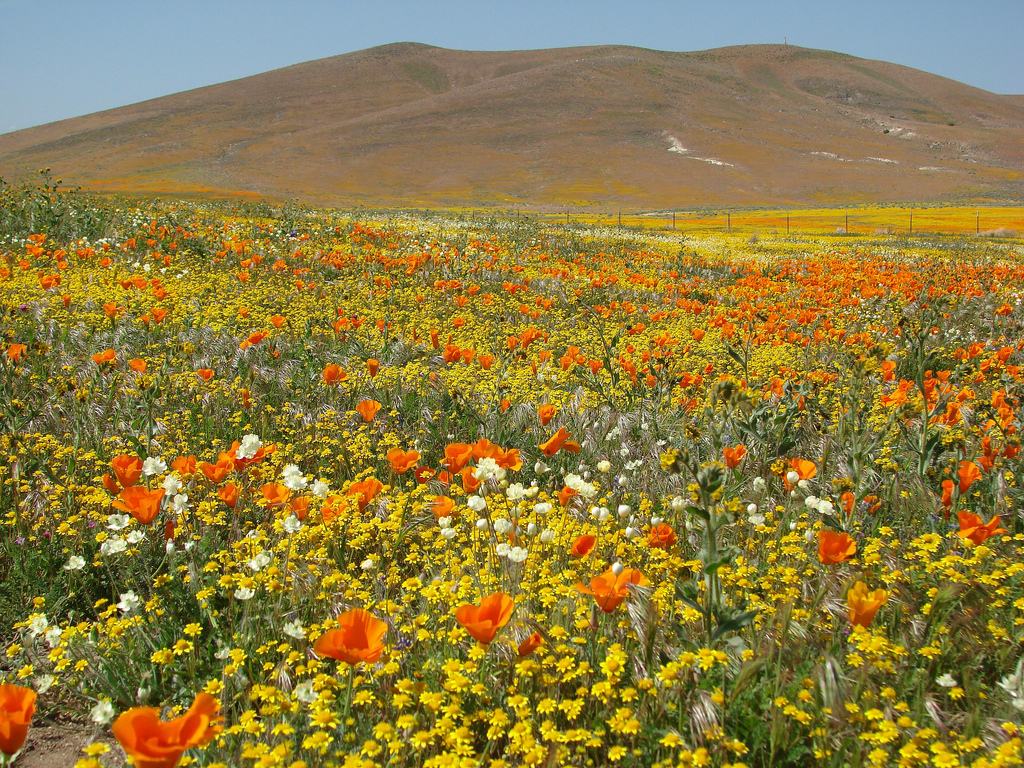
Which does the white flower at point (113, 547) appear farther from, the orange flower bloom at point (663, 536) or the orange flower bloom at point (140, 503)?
the orange flower bloom at point (663, 536)

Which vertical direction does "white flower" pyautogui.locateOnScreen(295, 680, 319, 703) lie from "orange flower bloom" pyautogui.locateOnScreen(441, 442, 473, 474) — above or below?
below

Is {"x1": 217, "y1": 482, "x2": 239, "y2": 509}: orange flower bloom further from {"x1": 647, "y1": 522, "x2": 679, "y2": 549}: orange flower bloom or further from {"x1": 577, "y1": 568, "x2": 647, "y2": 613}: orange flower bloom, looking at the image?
{"x1": 647, "y1": 522, "x2": 679, "y2": 549}: orange flower bloom

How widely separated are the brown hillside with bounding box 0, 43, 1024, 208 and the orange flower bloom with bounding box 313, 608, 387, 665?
56005mm

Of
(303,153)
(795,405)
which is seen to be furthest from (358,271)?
(303,153)

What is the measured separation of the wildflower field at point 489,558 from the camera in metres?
1.62

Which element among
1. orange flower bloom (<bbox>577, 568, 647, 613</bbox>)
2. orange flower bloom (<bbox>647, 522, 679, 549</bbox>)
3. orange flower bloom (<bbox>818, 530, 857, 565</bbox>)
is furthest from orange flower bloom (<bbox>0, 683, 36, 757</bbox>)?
orange flower bloom (<bbox>818, 530, 857, 565</bbox>)

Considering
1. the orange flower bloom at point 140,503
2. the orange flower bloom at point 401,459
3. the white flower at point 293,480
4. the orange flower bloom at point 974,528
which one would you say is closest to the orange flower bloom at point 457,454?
the orange flower bloom at point 401,459

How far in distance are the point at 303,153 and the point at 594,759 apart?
96659mm

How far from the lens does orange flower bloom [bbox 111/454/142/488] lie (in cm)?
210

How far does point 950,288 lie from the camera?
306 inches

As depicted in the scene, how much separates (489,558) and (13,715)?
142 centimetres

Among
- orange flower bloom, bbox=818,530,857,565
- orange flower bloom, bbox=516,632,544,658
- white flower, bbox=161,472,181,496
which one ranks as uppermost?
white flower, bbox=161,472,181,496

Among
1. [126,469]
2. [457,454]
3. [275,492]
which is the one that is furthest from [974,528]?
[126,469]

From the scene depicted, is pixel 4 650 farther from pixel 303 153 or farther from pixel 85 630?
pixel 303 153
